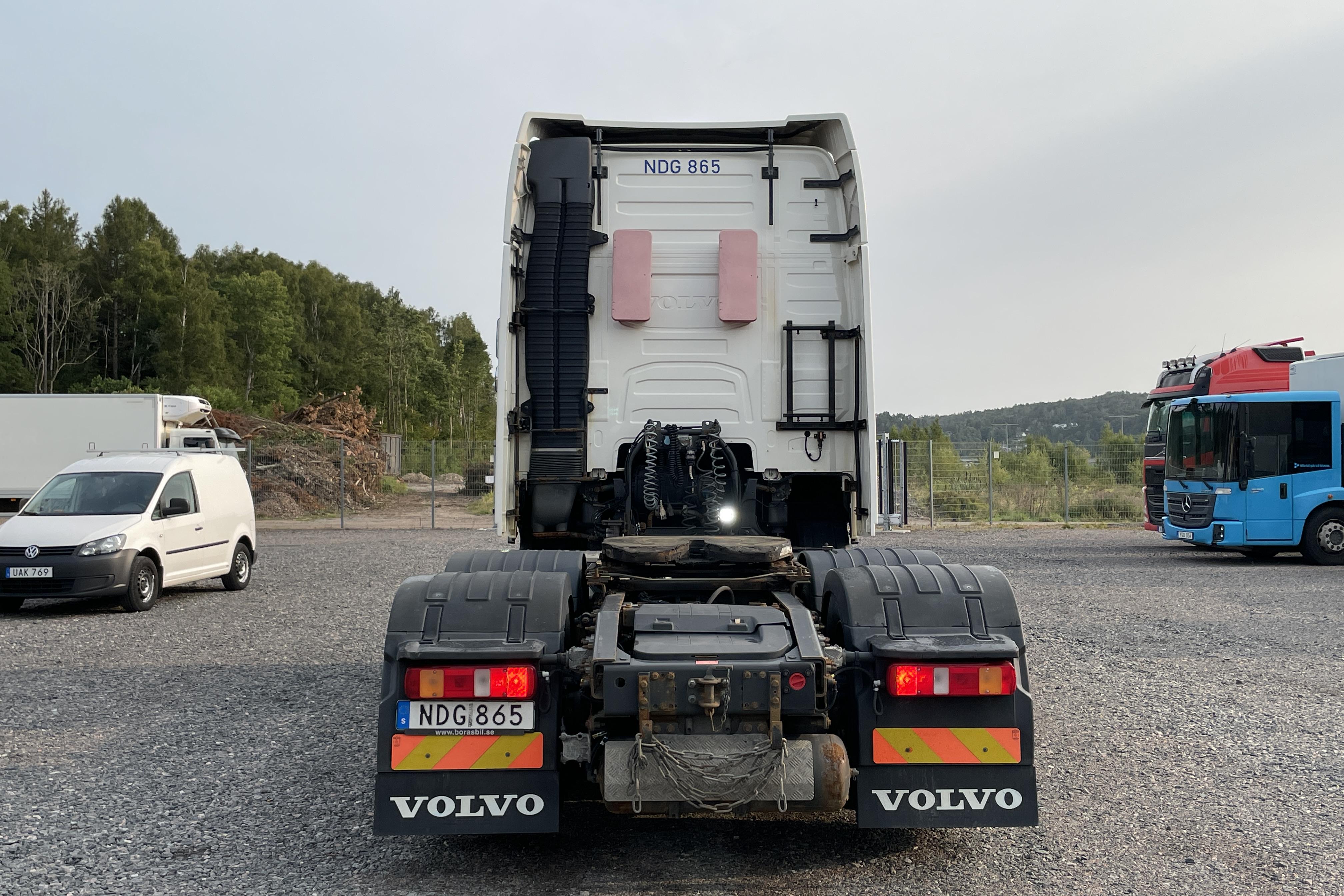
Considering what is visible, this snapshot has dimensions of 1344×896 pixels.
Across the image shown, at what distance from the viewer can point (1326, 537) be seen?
16641 millimetres

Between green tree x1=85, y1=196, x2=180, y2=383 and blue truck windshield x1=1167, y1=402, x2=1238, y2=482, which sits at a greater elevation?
green tree x1=85, y1=196, x2=180, y2=383

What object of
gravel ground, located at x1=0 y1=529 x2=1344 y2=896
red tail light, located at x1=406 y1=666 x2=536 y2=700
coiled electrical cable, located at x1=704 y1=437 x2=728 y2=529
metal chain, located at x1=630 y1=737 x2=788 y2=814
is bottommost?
gravel ground, located at x1=0 y1=529 x2=1344 y2=896

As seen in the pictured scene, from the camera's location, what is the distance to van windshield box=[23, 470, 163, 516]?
1191 cm

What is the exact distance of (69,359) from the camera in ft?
195

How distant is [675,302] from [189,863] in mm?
4325

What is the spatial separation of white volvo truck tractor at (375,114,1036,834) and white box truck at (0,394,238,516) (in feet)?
62.6

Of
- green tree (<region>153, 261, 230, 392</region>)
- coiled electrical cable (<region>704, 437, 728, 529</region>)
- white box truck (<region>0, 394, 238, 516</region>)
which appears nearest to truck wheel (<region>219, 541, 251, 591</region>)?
coiled electrical cable (<region>704, 437, 728, 529</region>)

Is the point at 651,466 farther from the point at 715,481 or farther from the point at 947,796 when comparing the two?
the point at 947,796

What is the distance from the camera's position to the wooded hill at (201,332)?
57.8m

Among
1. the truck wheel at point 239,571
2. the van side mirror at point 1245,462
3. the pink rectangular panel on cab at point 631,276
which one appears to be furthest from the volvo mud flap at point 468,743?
the van side mirror at point 1245,462

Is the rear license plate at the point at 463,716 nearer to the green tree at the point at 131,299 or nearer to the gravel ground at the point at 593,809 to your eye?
the gravel ground at the point at 593,809

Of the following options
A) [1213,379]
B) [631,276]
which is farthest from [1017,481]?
[631,276]

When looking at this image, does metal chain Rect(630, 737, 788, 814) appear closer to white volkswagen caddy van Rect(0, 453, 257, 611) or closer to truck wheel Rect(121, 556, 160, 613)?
white volkswagen caddy van Rect(0, 453, 257, 611)

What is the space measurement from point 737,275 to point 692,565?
8.29ft
